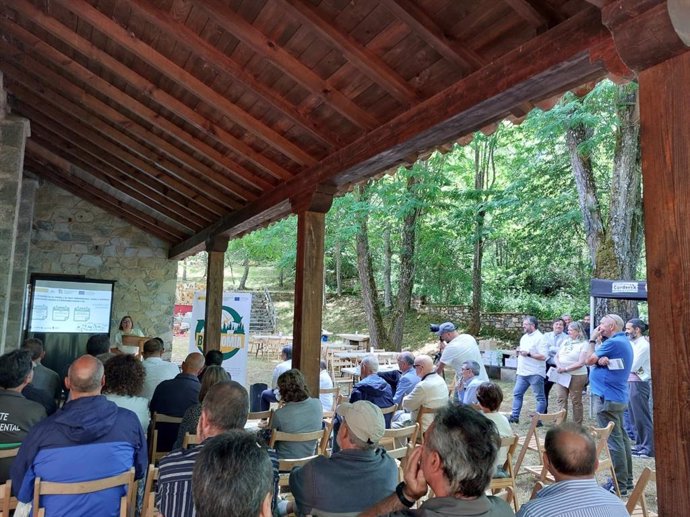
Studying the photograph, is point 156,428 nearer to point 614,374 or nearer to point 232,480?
point 232,480

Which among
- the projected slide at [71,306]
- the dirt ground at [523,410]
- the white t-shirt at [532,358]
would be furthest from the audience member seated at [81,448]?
the projected slide at [71,306]

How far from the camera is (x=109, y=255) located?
9.02 metres

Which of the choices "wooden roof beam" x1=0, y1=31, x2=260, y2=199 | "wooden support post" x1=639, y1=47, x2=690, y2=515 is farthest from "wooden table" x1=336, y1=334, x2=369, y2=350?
"wooden support post" x1=639, y1=47, x2=690, y2=515

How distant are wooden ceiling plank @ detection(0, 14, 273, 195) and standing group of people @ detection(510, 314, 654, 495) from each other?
140 inches

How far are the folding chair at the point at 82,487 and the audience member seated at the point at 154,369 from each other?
206cm

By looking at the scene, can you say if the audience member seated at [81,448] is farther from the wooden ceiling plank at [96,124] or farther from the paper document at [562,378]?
the paper document at [562,378]

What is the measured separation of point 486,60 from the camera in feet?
7.51

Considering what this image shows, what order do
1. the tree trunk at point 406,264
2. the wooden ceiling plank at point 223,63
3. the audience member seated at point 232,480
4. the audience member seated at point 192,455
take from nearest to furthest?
the audience member seated at point 232,480 < the audience member seated at point 192,455 < the wooden ceiling plank at point 223,63 < the tree trunk at point 406,264

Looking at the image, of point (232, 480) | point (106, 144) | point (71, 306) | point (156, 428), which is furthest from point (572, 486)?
point (71, 306)

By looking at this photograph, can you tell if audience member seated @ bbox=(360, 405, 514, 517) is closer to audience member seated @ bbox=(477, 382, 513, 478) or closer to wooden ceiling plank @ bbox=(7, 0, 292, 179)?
audience member seated @ bbox=(477, 382, 513, 478)

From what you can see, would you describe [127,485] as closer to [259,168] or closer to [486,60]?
[486,60]

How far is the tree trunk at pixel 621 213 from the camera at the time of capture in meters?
8.20

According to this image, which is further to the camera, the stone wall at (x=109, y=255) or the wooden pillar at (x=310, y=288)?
the stone wall at (x=109, y=255)

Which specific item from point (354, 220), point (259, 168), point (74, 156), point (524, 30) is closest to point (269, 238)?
point (354, 220)
